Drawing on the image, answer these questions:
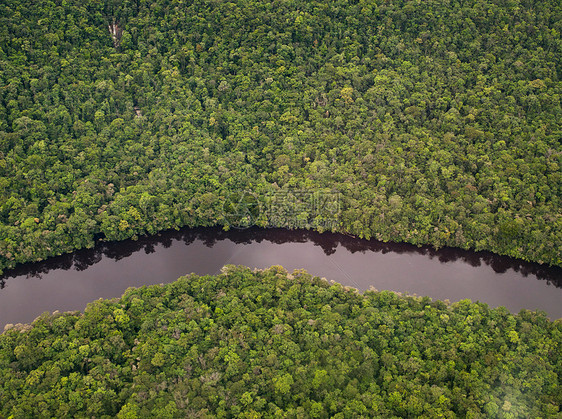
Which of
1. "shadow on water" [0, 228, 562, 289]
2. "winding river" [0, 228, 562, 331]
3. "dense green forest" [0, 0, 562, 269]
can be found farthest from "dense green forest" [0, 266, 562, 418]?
"dense green forest" [0, 0, 562, 269]

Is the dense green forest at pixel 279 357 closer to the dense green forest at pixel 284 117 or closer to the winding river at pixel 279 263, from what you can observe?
the winding river at pixel 279 263

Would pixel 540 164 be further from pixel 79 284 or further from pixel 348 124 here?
pixel 79 284

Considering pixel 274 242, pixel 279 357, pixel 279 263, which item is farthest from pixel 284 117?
pixel 279 357

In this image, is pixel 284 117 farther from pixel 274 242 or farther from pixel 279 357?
pixel 279 357

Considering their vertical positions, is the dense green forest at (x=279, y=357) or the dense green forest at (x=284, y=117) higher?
the dense green forest at (x=284, y=117)

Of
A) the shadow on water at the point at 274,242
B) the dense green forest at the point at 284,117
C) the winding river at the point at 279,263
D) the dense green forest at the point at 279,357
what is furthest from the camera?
the dense green forest at the point at 284,117

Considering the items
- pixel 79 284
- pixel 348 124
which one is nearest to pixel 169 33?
pixel 348 124

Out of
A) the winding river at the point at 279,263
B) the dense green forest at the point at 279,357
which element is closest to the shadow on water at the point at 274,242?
the winding river at the point at 279,263
